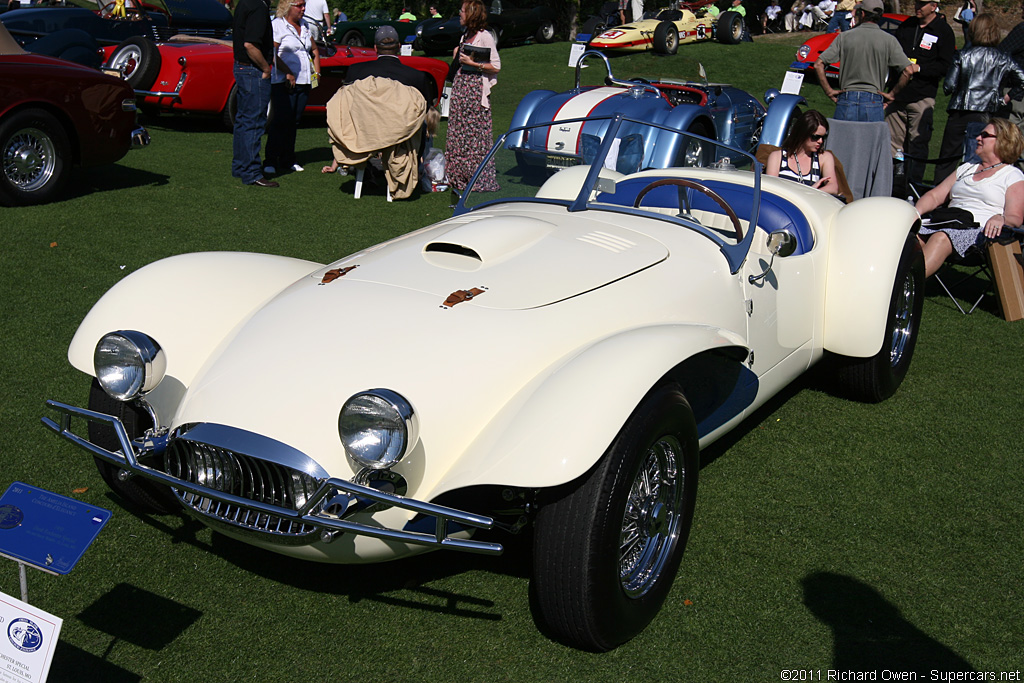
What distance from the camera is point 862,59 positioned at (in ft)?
25.8

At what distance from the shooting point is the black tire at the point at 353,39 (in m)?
19.1

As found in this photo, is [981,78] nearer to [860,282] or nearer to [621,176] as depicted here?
[860,282]

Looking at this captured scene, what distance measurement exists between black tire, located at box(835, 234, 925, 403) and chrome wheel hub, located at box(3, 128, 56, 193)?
656 centimetres

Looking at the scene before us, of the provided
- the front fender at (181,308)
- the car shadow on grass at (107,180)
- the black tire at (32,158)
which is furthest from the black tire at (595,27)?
the front fender at (181,308)

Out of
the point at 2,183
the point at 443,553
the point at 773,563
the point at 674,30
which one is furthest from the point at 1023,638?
the point at 674,30

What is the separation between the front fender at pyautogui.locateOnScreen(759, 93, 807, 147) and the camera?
29.9ft

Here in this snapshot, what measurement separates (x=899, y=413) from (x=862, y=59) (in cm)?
449

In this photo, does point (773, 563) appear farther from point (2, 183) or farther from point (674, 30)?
point (674, 30)

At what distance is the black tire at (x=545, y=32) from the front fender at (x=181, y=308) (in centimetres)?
1956

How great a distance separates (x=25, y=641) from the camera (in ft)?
7.30

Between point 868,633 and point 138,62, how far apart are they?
1003 cm

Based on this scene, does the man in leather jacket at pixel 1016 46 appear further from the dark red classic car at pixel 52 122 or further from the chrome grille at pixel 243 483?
the chrome grille at pixel 243 483

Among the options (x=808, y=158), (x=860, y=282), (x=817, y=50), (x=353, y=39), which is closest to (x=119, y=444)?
(x=860, y=282)

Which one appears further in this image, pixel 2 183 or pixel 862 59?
pixel 862 59
